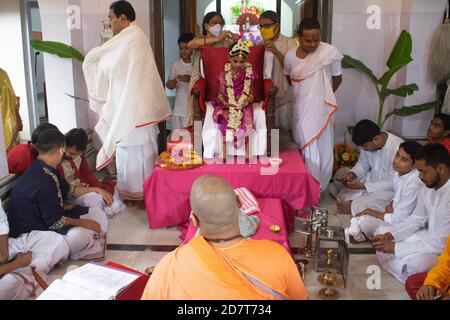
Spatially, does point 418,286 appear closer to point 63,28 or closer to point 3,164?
point 3,164

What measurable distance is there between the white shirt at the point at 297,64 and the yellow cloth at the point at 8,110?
298cm

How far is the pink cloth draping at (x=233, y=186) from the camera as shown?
14.8 feet

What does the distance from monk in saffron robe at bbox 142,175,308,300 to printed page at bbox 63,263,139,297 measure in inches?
18.5

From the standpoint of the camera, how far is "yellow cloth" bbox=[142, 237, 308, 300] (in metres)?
1.87

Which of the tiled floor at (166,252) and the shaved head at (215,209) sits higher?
the shaved head at (215,209)

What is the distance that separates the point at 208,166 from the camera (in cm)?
468

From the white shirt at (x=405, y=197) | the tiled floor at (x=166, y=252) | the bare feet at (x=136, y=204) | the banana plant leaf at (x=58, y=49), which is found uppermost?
the banana plant leaf at (x=58, y=49)

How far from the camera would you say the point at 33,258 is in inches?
143

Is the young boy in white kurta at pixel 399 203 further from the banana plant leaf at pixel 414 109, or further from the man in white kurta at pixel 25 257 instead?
the man in white kurta at pixel 25 257

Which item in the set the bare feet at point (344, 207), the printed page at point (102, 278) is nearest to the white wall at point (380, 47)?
the bare feet at point (344, 207)

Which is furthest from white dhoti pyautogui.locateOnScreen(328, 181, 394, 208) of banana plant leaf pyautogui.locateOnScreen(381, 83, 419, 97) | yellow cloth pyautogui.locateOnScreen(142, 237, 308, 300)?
yellow cloth pyautogui.locateOnScreen(142, 237, 308, 300)

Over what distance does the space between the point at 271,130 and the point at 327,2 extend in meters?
2.22

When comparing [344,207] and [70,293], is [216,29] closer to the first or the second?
[344,207]

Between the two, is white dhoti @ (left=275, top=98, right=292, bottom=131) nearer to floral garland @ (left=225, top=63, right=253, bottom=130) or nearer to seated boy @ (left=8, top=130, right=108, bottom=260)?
floral garland @ (left=225, top=63, right=253, bottom=130)
